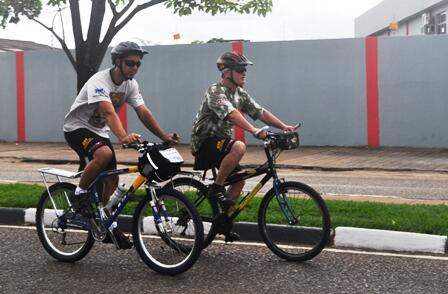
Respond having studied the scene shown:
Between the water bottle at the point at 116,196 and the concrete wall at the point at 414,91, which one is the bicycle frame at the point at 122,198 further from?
the concrete wall at the point at 414,91

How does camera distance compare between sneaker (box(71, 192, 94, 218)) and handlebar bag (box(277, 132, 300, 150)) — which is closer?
handlebar bag (box(277, 132, 300, 150))

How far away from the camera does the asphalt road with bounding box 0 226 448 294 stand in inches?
177

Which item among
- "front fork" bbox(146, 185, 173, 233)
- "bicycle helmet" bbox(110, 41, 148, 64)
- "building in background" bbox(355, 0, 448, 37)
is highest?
"building in background" bbox(355, 0, 448, 37)

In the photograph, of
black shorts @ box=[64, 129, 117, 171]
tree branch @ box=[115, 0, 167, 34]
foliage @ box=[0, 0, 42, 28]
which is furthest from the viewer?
foliage @ box=[0, 0, 42, 28]

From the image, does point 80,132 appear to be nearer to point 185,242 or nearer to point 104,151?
point 104,151

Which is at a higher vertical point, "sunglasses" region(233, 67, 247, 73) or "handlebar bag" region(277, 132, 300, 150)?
"sunglasses" region(233, 67, 247, 73)

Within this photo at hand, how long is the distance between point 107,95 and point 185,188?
104 cm

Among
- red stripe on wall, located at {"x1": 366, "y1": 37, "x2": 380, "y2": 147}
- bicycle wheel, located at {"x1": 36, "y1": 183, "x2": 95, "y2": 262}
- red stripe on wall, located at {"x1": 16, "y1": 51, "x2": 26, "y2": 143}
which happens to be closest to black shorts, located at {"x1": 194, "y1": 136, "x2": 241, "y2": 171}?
bicycle wheel, located at {"x1": 36, "y1": 183, "x2": 95, "y2": 262}

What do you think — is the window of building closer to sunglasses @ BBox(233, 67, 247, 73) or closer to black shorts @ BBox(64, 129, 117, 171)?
sunglasses @ BBox(233, 67, 247, 73)

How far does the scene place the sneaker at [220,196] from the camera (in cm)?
526

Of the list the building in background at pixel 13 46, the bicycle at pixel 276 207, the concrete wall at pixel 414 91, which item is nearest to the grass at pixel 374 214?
the bicycle at pixel 276 207

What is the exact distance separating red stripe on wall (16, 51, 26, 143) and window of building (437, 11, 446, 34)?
61.0 feet

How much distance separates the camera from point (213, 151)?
17.8 ft

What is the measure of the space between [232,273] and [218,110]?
1.40 meters
